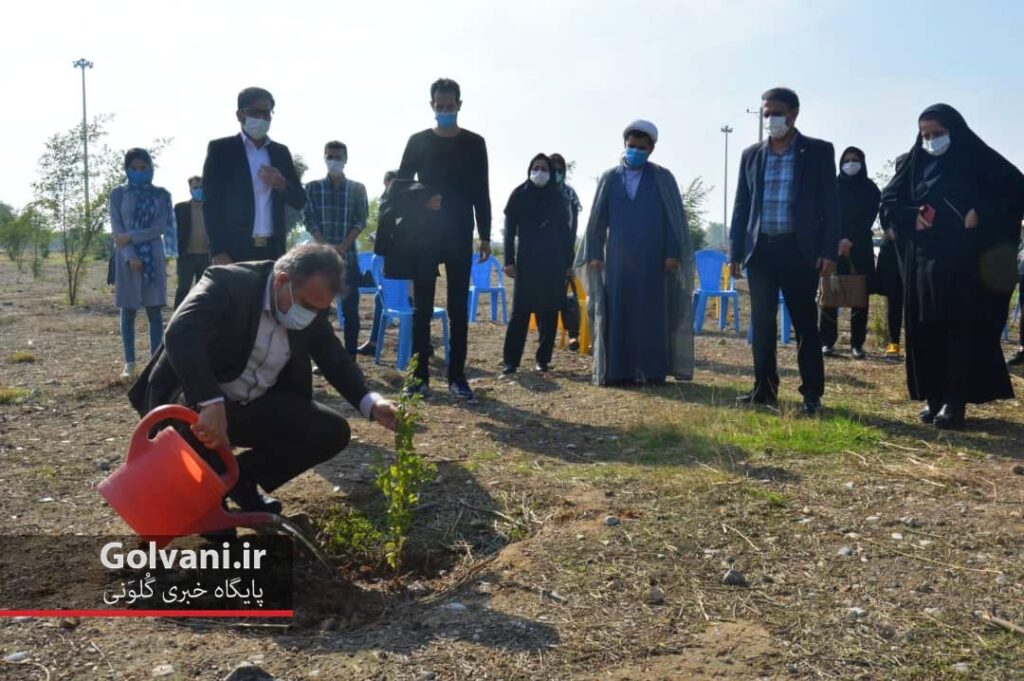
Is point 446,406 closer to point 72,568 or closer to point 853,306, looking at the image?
point 72,568

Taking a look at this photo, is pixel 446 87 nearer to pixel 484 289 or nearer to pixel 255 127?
pixel 255 127

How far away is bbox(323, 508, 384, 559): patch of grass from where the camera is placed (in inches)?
148

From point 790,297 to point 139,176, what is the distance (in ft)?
15.5

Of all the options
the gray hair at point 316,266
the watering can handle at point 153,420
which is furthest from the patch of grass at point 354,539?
the gray hair at point 316,266

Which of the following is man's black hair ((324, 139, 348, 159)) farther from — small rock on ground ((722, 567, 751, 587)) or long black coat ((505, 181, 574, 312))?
small rock on ground ((722, 567, 751, 587))

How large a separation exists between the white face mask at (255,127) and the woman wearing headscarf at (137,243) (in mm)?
2067

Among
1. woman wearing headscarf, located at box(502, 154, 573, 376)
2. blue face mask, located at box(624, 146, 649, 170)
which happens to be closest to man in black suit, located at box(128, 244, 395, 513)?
blue face mask, located at box(624, 146, 649, 170)

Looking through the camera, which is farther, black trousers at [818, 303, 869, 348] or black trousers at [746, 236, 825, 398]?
black trousers at [818, 303, 869, 348]

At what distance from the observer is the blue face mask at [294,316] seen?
3.58 metres

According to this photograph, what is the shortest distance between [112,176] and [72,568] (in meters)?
12.7

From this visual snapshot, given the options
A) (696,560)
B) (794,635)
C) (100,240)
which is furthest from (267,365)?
(100,240)

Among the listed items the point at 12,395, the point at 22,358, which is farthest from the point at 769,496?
the point at 22,358

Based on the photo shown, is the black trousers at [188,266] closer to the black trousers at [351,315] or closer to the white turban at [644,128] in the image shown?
the black trousers at [351,315]

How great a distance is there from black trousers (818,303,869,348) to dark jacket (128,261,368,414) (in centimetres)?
600
